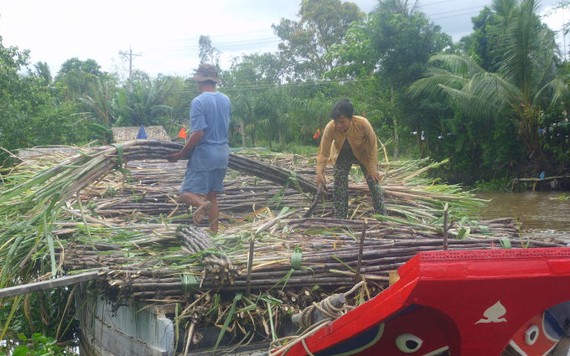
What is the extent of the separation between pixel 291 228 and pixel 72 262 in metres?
1.46

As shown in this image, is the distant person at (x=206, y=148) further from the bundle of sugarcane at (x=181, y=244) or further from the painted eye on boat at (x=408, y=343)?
the painted eye on boat at (x=408, y=343)

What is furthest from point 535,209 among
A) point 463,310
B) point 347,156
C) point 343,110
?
point 463,310

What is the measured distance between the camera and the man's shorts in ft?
17.7

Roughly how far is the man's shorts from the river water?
22.1 ft

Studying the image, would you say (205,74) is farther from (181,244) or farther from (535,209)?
(535,209)

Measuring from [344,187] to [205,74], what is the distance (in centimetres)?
147

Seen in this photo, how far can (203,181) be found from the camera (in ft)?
17.7

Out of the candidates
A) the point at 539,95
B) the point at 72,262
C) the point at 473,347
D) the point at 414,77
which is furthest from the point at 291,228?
the point at 414,77

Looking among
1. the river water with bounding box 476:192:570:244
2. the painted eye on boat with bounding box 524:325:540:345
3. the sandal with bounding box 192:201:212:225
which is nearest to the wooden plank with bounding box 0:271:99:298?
the sandal with bounding box 192:201:212:225

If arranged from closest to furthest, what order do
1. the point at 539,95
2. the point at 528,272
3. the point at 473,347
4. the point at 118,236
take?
the point at 528,272
the point at 473,347
the point at 118,236
the point at 539,95

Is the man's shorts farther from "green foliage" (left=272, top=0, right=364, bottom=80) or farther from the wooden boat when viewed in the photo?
"green foliage" (left=272, top=0, right=364, bottom=80)

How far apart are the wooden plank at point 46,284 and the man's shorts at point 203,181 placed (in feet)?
5.94

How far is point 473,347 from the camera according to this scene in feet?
8.38

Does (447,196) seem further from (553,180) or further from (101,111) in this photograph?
(101,111)
